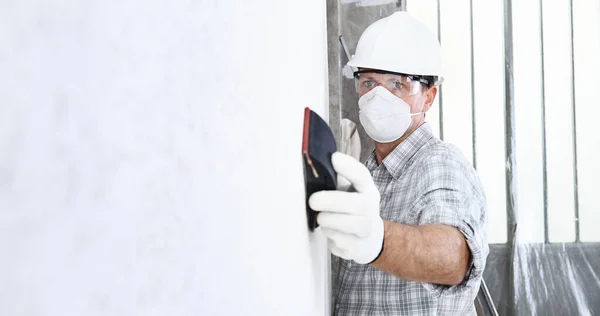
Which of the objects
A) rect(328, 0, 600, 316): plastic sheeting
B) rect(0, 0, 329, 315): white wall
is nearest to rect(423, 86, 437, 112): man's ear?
rect(0, 0, 329, 315): white wall

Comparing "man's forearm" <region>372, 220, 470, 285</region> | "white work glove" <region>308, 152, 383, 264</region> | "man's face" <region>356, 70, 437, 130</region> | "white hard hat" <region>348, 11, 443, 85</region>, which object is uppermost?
"white hard hat" <region>348, 11, 443, 85</region>

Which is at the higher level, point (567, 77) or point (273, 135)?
point (567, 77)

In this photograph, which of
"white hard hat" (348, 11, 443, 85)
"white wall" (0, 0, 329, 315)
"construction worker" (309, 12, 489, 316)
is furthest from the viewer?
"white hard hat" (348, 11, 443, 85)

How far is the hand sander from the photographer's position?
1.47ft

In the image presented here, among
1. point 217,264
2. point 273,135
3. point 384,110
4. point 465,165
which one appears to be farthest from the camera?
point 384,110

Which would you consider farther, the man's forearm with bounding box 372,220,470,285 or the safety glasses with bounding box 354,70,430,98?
the safety glasses with bounding box 354,70,430,98

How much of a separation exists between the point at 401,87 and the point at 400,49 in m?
0.10

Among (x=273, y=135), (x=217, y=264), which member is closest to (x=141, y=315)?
(x=217, y=264)

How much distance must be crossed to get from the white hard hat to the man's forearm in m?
0.52

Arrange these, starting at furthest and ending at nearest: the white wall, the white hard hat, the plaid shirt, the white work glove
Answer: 1. the white hard hat
2. the plaid shirt
3. the white work glove
4. the white wall

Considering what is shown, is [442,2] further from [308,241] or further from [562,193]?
[308,241]

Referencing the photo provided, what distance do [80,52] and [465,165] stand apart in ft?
3.86

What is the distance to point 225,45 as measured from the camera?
0.77ft

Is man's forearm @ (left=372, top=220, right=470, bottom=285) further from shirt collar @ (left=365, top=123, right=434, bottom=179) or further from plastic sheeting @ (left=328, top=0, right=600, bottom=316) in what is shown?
plastic sheeting @ (left=328, top=0, right=600, bottom=316)
